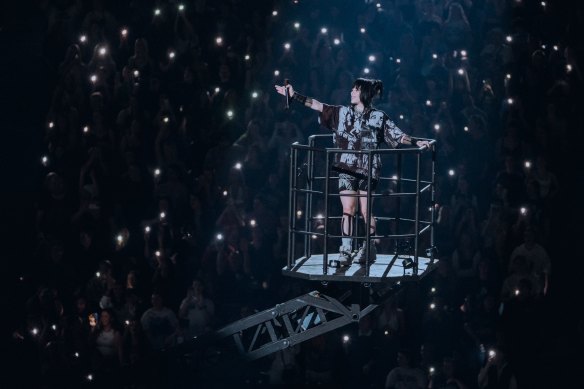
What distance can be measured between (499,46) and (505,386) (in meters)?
5.24

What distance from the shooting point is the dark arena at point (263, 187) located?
11.0 meters

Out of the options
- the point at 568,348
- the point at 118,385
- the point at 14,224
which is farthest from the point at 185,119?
the point at 568,348

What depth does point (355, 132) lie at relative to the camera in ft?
24.7

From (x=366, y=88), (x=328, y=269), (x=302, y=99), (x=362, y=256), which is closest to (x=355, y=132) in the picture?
(x=366, y=88)

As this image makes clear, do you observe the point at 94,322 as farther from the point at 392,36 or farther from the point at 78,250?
the point at 392,36

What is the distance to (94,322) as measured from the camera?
1164 cm

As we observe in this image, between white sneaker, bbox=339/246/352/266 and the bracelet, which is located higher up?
the bracelet

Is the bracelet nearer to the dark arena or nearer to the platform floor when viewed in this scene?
the platform floor

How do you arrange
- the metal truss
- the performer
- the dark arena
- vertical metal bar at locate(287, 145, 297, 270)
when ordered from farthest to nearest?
the dark arena < the metal truss < the performer < vertical metal bar at locate(287, 145, 297, 270)

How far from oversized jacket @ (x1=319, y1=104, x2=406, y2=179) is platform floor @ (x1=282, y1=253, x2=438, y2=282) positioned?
71 cm

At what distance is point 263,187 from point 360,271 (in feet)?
19.2

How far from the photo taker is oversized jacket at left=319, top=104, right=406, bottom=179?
7.51m

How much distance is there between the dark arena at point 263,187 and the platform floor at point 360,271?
7.79 ft

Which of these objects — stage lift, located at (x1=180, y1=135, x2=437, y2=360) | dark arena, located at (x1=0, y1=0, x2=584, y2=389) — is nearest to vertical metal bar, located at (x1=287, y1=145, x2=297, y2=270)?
stage lift, located at (x1=180, y1=135, x2=437, y2=360)
